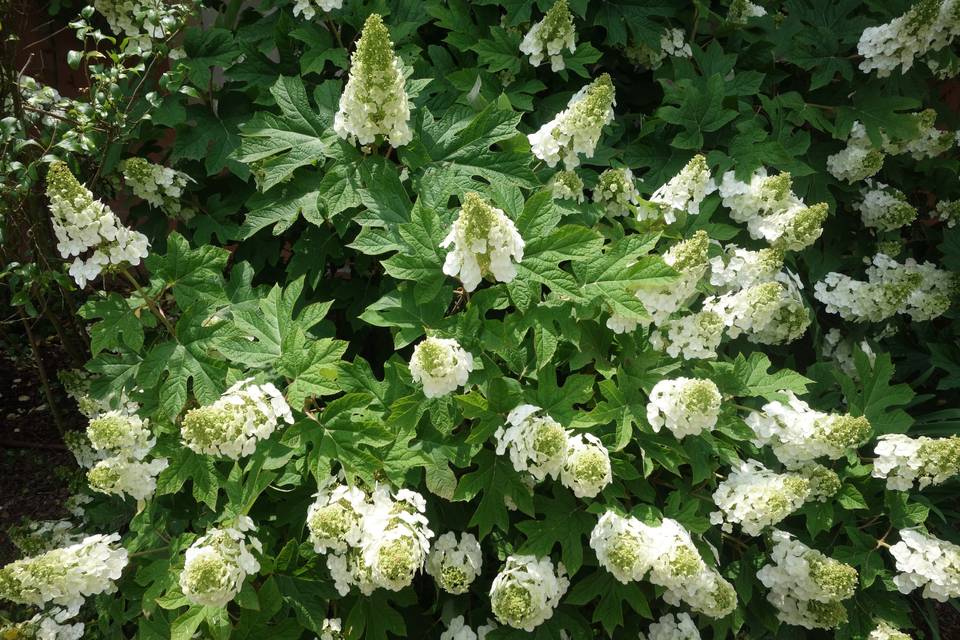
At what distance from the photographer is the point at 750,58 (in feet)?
10.8

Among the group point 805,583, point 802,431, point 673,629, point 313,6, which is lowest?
point 673,629

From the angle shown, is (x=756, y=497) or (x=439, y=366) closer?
(x=439, y=366)

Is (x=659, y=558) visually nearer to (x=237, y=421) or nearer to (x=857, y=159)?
(x=237, y=421)

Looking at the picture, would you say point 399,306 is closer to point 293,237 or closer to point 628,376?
point 628,376

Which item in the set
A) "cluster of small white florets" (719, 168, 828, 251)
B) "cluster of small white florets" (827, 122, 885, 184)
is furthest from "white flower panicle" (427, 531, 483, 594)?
"cluster of small white florets" (827, 122, 885, 184)

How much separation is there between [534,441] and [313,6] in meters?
1.69

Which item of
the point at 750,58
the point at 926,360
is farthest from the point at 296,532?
the point at 926,360

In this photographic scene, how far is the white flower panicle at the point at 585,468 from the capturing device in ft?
6.59

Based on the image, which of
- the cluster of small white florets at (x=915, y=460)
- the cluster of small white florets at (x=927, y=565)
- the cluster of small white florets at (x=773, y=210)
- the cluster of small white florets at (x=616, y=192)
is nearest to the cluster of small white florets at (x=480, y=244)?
the cluster of small white florets at (x=616, y=192)

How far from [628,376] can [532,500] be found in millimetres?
457

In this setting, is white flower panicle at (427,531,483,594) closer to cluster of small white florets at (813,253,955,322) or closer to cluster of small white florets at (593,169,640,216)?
cluster of small white florets at (593,169,640,216)

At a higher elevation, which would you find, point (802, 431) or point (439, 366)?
point (439, 366)

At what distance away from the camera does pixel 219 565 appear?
76.2 inches

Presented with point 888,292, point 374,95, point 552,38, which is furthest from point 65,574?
point 888,292
